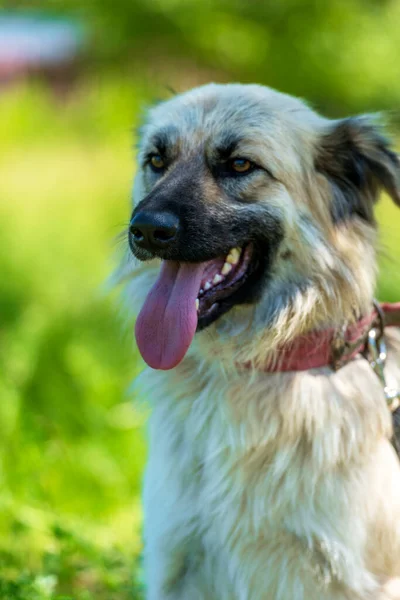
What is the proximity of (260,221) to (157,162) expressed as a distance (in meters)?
0.56

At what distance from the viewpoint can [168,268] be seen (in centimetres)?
311

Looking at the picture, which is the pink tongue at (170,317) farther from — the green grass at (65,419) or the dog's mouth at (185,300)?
the green grass at (65,419)

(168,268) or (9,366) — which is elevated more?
(168,268)

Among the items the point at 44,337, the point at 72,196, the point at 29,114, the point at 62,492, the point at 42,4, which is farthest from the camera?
the point at 42,4

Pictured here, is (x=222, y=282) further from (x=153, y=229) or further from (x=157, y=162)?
(x=157, y=162)

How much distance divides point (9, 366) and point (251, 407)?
2769 millimetres

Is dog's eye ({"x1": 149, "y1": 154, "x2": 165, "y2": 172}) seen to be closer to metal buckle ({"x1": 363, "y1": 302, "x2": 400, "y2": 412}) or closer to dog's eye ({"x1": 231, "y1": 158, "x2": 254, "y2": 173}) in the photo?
dog's eye ({"x1": 231, "y1": 158, "x2": 254, "y2": 173})

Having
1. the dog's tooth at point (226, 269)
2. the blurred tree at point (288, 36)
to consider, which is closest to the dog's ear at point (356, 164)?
the dog's tooth at point (226, 269)

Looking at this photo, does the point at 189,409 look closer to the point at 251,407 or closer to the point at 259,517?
the point at 251,407

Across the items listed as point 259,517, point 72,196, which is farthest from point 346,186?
point 72,196

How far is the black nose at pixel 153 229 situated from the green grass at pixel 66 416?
500 mm

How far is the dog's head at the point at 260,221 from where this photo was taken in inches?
117

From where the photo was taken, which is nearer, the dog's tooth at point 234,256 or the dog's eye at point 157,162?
the dog's tooth at point 234,256

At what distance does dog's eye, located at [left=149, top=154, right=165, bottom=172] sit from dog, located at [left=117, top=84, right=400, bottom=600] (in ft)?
0.04
